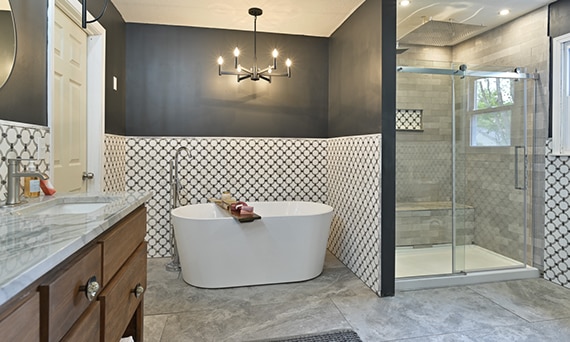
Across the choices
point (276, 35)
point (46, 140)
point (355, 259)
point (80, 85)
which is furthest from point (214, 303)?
point (276, 35)

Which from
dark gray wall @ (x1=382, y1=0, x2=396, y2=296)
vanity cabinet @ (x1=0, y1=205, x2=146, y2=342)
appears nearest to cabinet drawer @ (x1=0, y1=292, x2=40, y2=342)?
vanity cabinet @ (x1=0, y1=205, x2=146, y2=342)

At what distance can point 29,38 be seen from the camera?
5.79ft

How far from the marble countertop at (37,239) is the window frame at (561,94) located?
348 cm

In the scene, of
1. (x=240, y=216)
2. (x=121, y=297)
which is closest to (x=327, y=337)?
(x=240, y=216)

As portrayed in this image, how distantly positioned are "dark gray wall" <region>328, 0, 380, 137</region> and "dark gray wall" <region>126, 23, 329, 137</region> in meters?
0.27

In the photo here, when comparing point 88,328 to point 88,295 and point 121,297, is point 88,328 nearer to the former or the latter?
point 88,295

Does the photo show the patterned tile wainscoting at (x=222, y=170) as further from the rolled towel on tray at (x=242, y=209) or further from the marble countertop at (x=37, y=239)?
the marble countertop at (x=37, y=239)

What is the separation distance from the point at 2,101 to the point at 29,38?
0.46 m

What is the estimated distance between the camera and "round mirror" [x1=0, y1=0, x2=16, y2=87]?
152 cm

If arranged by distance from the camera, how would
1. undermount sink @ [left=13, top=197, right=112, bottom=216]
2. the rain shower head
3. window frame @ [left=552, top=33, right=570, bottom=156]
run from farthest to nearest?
the rain shower head
window frame @ [left=552, top=33, right=570, bottom=156]
undermount sink @ [left=13, top=197, right=112, bottom=216]

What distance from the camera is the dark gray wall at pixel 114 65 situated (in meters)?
2.98

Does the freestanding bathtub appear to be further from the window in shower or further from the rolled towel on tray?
the window in shower

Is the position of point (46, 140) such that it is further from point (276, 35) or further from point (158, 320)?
point (276, 35)

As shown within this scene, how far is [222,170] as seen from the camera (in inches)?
149
